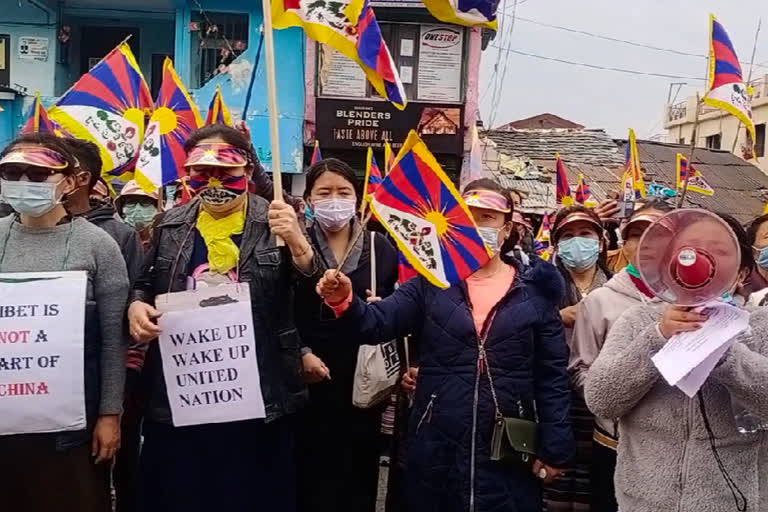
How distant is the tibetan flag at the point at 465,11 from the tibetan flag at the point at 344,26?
1.24 ft

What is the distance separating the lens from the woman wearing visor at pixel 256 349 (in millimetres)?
3186

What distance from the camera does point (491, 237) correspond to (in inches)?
132

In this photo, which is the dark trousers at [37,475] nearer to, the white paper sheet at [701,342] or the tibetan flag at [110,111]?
the white paper sheet at [701,342]

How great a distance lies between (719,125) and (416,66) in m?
16.1

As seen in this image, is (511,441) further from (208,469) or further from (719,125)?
(719,125)

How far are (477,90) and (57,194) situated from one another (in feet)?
42.1

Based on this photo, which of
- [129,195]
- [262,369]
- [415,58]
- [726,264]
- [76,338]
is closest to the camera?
[726,264]

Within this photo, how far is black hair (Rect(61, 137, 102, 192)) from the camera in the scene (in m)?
3.41

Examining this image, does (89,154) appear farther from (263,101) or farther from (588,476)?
(263,101)

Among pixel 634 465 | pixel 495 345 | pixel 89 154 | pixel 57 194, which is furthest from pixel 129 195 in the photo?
pixel 634 465

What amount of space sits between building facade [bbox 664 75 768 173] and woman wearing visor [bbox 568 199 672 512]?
19.1 meters

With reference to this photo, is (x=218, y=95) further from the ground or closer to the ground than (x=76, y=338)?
further from the ground

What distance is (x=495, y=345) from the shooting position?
3150 mm

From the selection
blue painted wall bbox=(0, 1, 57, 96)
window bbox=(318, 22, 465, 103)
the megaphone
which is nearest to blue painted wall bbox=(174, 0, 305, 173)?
window bbox=(318, 22, 465, 103)
